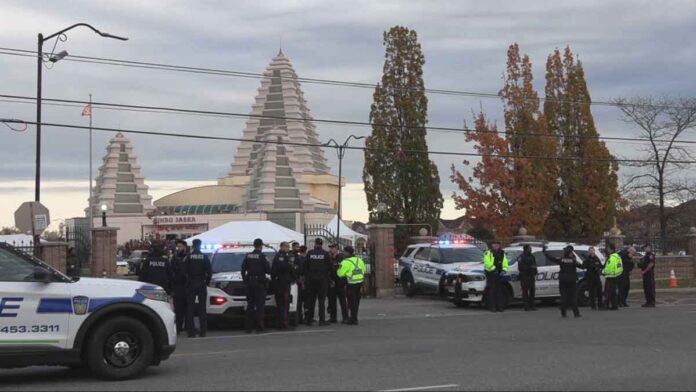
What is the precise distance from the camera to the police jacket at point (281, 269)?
700 inches

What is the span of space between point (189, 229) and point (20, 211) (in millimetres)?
81853

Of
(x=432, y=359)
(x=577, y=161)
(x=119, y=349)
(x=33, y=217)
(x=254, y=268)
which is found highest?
(x=577, y=161)

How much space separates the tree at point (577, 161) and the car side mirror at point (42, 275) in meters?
40.1

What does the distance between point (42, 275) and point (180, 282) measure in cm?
723

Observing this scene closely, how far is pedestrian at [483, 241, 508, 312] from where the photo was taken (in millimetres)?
22859

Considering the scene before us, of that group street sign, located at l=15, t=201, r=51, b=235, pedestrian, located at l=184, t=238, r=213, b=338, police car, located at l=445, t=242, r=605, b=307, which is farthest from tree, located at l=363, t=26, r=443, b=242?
pedestrian, located at l=184, t=238, r=213, b=338

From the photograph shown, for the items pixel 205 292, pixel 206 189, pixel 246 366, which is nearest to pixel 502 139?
pixel 205 292

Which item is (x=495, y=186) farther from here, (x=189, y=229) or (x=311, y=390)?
Answer: (x=189, y=229)

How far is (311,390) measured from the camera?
9672 millimetres

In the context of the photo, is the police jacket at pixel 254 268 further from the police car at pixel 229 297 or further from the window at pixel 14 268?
the window at pixel 14 268

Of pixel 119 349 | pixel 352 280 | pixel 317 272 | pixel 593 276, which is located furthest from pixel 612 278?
pixel 119 349

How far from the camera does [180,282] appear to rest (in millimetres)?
17344

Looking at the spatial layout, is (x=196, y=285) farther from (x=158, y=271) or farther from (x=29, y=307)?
(x=29, y=307)

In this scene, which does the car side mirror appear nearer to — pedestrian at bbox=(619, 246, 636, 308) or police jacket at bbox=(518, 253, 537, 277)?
police jacket at bbox=(518, 253, 537, 277)
